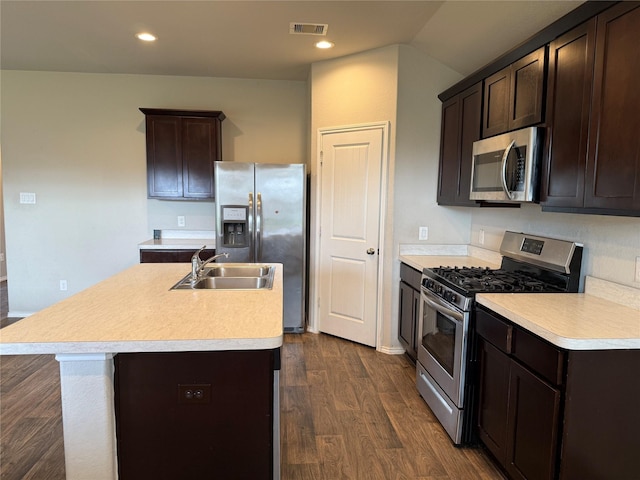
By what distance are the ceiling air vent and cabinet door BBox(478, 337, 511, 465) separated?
2509 millimetres

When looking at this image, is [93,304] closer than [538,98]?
Yes

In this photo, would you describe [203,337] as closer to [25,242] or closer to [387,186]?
[387,186]

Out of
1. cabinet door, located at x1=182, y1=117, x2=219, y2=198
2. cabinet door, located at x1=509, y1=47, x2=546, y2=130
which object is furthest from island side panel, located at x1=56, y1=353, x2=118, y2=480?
cabinet door, located at x1=182, y1=117, x2=219, y2=198

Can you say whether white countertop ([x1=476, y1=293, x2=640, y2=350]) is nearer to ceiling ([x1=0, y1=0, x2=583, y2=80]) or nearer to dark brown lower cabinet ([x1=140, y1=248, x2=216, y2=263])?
ceiling ([x1=0, y1=0, x2=583, y2=80])

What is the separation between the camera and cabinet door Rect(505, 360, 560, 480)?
1594 millimetres

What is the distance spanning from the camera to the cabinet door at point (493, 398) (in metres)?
1.93

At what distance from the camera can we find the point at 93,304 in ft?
5.93

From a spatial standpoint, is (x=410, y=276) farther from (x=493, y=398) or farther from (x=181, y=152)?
(x=181, y=152)

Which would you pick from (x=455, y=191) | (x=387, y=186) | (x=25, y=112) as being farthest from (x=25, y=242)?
(x=455, y=191)

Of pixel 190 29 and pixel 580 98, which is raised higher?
pixel 190 29

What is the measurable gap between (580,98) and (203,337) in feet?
6.42

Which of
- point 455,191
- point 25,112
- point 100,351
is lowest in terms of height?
point 100,351

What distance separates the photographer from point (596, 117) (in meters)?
1.76

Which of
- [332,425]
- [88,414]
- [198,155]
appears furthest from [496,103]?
[198,155]
